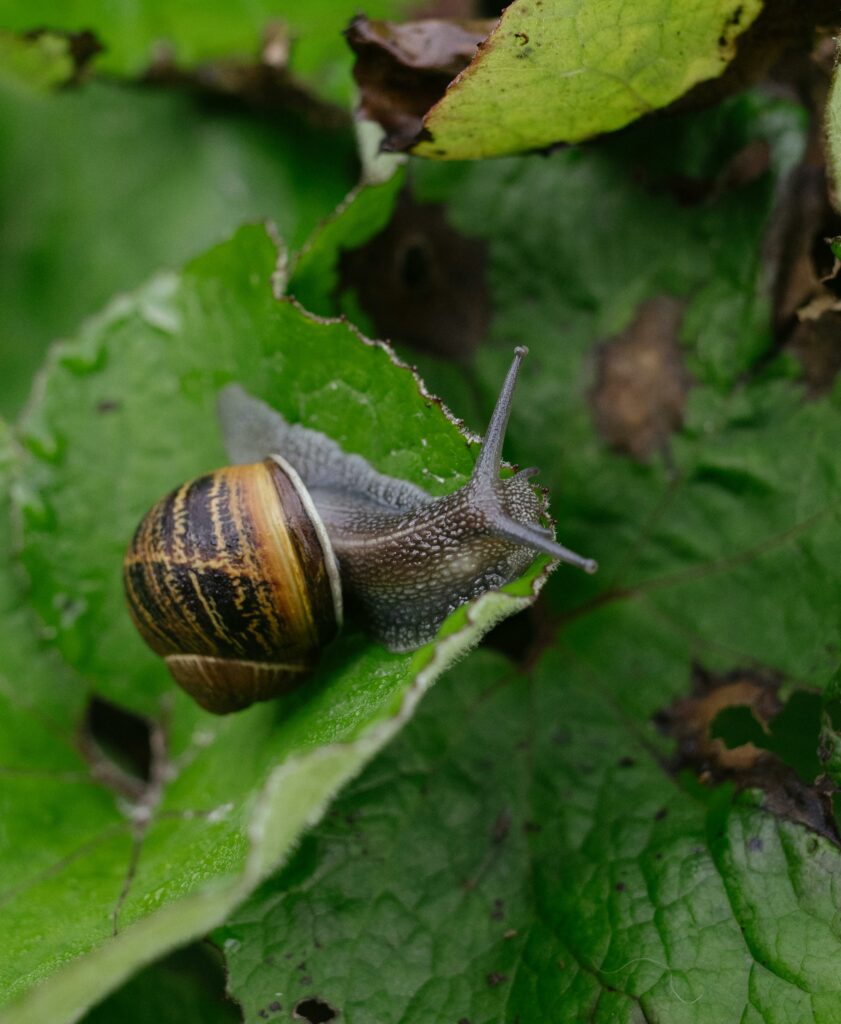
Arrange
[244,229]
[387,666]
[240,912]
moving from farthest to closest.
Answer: [244,229] → [240,912] → [387,666]

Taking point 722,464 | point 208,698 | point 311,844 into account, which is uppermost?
point 208,698

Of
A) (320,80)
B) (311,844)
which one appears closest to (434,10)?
(320,80)

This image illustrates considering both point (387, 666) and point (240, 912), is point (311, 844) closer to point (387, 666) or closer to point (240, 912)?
point (240, 912)

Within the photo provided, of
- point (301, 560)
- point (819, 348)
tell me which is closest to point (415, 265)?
point (301, 560)

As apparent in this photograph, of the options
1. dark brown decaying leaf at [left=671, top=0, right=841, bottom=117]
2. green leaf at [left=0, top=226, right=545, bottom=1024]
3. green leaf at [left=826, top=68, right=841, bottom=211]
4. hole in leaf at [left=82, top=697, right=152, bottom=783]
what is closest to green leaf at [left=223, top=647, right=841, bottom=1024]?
green leaf at [left=0, top=226, right=545, bottom=1024]

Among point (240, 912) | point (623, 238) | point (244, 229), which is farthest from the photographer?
point (623, 238)

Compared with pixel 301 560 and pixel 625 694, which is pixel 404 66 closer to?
pixel 301 560
